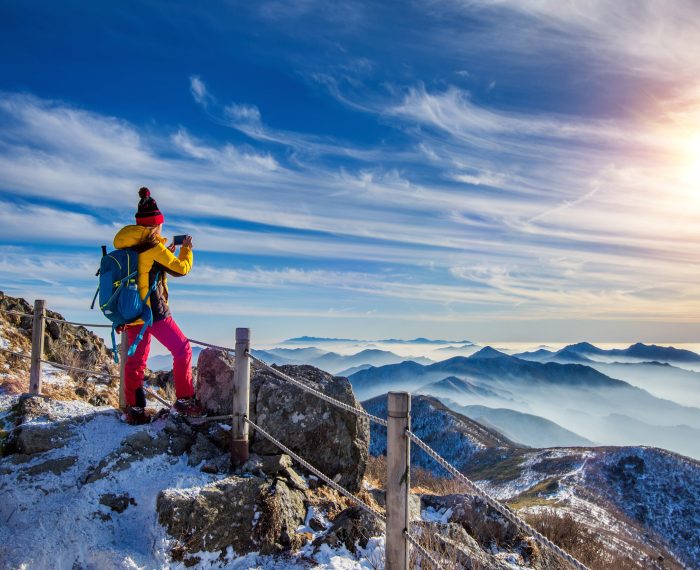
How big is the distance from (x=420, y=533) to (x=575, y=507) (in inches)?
1628

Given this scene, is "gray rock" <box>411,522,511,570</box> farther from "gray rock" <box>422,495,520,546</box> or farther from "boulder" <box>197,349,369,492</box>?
"gray rock" <box>422,495,520,546</box>

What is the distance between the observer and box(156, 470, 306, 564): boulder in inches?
206

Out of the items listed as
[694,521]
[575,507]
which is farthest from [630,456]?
[575,507]

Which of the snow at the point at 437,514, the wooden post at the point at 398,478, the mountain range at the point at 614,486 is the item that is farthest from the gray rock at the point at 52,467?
the mountain range at the point at 614,486

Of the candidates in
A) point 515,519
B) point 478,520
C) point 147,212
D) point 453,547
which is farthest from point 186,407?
point 478,520

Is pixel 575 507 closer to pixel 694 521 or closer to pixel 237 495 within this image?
pixel 694 521

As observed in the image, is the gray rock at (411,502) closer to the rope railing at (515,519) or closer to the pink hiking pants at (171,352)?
the pink hiking pants at (171,352)

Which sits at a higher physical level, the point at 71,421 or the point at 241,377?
the point at 241,377

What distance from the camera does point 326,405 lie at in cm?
748

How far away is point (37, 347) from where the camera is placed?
30.0ft

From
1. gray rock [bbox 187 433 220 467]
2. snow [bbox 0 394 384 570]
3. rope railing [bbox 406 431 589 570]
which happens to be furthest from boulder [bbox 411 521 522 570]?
gray rock [bbox 187 433 220 467]

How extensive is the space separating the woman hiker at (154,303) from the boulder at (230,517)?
5.60ft

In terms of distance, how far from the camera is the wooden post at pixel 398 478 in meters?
4.14

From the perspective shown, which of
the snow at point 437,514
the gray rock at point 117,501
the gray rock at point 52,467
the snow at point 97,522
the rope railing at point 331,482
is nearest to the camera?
the snow at point 97,522
